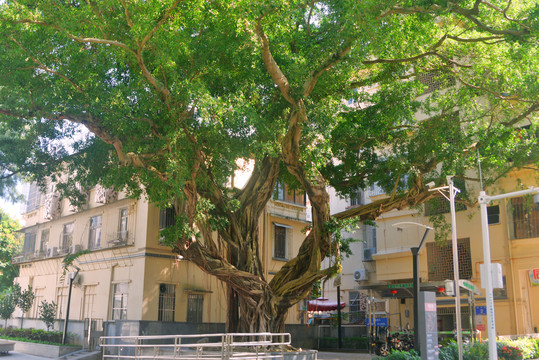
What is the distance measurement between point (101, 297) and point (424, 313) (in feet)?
51.3

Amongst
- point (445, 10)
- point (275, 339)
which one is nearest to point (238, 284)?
point (275, 339)

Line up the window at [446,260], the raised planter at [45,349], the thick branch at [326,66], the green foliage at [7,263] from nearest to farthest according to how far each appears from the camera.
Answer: the thick branch at [326,66] < the raised planter at [45,349] < the window at [446,260] < the green foliage at [7,263]

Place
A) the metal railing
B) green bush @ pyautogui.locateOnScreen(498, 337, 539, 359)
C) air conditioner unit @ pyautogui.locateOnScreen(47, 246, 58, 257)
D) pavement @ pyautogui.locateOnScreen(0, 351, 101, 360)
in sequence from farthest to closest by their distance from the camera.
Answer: air conditioner unit @ pyautogui.locateOnScreen(47, 246, 58, 257)
pavement @ pyautogui.locateOnScreen(0, 351, 101, 360)
green bush @ pyautogui.locateOnScreen(498, 337, 539, 359)
the metal railing

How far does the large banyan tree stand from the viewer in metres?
14.0

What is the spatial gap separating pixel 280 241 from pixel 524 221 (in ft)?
40.6

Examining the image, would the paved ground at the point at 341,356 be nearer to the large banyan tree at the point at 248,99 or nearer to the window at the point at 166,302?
the large banyan tree at the point at 248,99

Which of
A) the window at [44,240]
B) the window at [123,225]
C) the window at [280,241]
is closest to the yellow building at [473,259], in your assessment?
the window at [280,241]

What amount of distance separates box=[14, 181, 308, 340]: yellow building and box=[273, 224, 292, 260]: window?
5 centimetres

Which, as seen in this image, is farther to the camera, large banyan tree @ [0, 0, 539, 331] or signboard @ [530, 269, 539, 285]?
signboard @ [530, 269, 539, 285]

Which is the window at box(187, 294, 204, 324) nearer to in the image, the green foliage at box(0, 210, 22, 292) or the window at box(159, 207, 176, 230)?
the window at box(159, 207, 176, 230)

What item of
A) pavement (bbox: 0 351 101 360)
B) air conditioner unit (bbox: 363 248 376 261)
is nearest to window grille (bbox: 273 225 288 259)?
air conditioner unit (bbox: 363 248 376 261)

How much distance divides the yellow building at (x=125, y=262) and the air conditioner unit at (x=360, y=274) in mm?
5127

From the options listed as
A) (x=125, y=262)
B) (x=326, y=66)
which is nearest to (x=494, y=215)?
(x=326, y=66)

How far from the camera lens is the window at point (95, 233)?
26.0 metres
